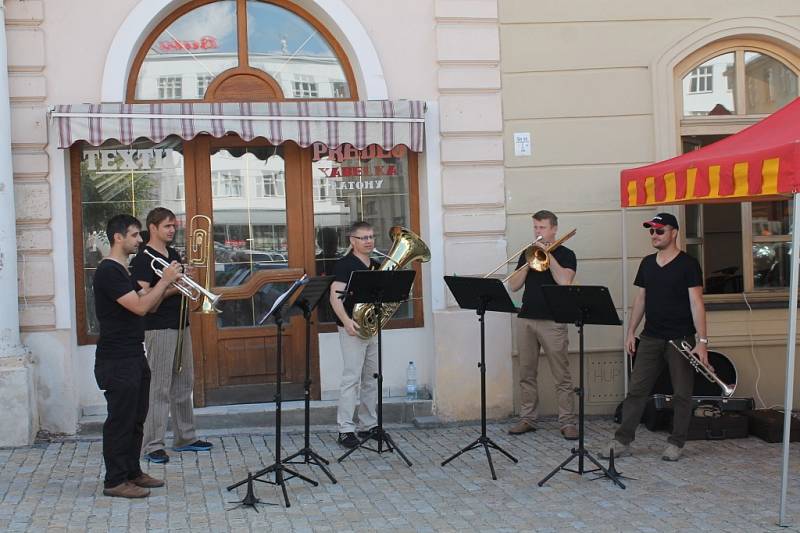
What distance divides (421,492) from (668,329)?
223 cm

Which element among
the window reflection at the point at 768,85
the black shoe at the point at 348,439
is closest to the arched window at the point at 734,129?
the window reflection at the point at 768,85

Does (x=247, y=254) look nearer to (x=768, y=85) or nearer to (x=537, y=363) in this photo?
(x=537, y=363)

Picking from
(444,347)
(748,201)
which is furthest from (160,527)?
(748,201)

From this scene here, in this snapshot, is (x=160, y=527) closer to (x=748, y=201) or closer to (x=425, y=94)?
(x=425, y=94)

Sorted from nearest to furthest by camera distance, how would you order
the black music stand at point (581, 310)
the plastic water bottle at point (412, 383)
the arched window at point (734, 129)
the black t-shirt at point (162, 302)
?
the black music stand at point (581, 310) < the black t-shirt at point (162, 302) < the plastic water bottle at point (412, 383) < the arched window at point (734, 129)

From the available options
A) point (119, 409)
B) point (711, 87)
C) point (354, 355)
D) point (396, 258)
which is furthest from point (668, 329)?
point (119, 409)

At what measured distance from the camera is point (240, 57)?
8352mm

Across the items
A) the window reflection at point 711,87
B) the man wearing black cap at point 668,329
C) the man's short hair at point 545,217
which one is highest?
the window reflection at point 711,87

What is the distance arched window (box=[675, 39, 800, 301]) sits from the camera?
8688 millimetres

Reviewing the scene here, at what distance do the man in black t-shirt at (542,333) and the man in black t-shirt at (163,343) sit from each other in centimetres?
269

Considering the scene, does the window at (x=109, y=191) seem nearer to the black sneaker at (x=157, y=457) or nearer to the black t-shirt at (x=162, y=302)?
the black t-shirt at (x=162, y=302)

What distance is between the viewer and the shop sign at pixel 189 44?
8.31 m

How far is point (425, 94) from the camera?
8.32 m

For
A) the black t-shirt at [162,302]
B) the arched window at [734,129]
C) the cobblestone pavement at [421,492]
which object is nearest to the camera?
the cobblestone pavement at [421,492]
